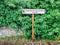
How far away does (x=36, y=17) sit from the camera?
8.34 meters

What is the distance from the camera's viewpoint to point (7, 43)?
8102 millimetres

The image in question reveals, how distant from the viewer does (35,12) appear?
8070 mm

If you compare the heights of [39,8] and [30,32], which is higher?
[39,8]

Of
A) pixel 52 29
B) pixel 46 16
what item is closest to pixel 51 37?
pixel 52 29

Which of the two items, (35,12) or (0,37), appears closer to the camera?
(35,12)

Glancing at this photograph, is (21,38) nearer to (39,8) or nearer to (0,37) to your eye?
(0,37)

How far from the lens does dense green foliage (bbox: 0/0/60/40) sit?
8.23 meters

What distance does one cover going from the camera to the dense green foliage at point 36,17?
8234 millimetres

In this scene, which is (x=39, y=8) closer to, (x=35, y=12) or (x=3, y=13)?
(x=35, y=12)

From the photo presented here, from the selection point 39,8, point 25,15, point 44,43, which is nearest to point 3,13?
point 25,15

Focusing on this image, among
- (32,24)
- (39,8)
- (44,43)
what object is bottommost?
(44,43)

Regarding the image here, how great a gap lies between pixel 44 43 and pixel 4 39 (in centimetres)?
153

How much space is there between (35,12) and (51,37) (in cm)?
115

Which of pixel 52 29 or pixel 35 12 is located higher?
pixel 35 12
